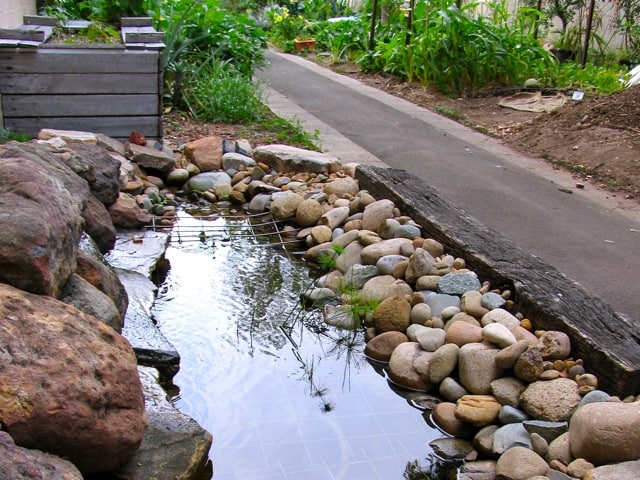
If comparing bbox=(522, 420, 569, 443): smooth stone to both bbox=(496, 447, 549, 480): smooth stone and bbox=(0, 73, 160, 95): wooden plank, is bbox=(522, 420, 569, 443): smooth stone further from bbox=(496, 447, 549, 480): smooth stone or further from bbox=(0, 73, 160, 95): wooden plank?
bbox=(0, 73, 160, 95): wooden plank

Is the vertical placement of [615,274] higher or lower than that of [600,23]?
lower

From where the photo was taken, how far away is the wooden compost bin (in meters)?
7.05

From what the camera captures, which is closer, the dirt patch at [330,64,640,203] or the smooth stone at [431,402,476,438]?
the smooth stone at [431,402,476,438]

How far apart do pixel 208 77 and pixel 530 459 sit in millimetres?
6874

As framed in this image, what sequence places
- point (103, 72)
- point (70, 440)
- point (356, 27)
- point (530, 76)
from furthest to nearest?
point (356, 27), point (530, 76), point (103, 72), point (70, 440)

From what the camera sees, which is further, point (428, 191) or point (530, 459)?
point (428, 191)

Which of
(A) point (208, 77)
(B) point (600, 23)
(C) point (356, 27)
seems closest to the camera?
(A) point (208, 77)

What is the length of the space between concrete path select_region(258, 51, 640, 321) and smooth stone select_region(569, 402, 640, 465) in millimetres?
1549

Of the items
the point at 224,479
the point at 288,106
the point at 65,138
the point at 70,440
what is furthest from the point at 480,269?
the point at 288,106

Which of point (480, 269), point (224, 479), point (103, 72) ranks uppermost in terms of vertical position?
Answer: point (103, 72)

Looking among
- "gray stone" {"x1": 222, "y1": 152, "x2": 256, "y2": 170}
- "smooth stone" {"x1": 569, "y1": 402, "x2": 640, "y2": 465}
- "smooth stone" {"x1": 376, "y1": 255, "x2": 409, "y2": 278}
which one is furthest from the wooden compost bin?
"smooth stone" {"x1": 569, "y1": 402, "x2": 640, "y2": 465}

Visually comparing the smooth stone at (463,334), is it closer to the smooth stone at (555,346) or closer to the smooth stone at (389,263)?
the smooth stone at (555,346)

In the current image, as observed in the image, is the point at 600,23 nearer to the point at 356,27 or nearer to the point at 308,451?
the point at 356,27

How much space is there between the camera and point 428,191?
609 cm
